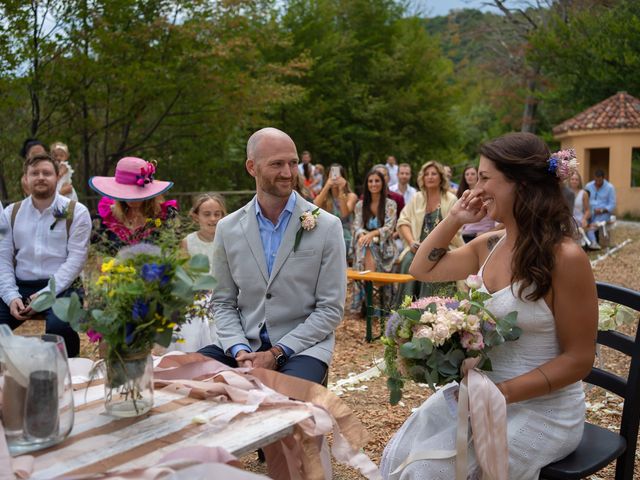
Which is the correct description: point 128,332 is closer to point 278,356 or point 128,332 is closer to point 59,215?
point 278,356

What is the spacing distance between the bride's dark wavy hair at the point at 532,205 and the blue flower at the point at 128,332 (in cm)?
161

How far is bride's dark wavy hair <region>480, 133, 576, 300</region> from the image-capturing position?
297 cm

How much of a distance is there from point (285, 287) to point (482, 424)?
1399mm

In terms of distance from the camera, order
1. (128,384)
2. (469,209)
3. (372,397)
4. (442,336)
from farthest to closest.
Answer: (372,397) < (469,209) < (442,336) < (128,384)

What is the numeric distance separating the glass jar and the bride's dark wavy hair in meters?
1.58

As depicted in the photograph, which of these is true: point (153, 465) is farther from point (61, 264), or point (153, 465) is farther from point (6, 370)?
point (61, 264)

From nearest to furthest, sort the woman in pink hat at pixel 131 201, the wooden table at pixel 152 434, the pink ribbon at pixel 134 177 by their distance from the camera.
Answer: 1. the wooden table at pixel 152 434
2. the woman in pink hat at pixel 131 201
3. the pink ribbon at pixel 134 177

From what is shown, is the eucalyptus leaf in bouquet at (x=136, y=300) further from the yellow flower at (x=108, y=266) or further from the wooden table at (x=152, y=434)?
the wooden table at (x=152, y=434)

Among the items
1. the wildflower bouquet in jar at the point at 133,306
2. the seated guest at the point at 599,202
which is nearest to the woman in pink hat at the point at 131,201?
the wildflower bouquet in jar at the point at 133,306

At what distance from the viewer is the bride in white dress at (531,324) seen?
2918mm

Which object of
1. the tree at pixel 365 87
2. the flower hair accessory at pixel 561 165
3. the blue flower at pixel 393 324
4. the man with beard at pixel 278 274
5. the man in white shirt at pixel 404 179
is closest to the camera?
the blue flower at pixel 393 324

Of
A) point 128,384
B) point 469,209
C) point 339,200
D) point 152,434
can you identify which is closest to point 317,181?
point 339,200

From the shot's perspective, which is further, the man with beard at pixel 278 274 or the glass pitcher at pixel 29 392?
the man with beard at pixel 278 274

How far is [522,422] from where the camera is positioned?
2.97 m
